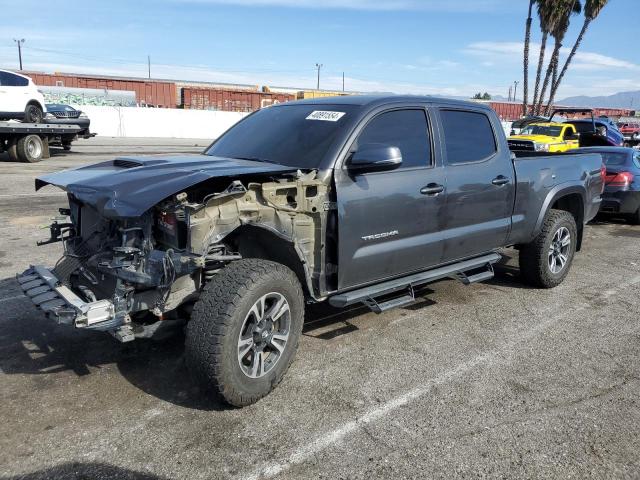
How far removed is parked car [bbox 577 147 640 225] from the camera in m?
10.1

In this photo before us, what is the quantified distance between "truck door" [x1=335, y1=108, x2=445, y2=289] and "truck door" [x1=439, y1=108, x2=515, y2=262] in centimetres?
18

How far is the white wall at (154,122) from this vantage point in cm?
3111

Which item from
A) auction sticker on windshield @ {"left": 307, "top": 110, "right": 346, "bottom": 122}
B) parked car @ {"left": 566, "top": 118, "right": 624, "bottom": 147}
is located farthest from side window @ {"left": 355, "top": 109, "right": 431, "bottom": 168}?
parked car @ {"left": 566, "top": 118, "right": 624, "bottom": 147}

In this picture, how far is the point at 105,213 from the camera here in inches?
131

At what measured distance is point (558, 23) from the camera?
1435 inches

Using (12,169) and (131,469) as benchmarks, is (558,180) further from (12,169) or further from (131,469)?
(12,169)

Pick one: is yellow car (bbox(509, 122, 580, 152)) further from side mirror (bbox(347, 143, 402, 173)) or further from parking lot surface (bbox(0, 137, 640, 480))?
side mirror (bbox(347, 143, 402, 173))

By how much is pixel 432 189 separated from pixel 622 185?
721cm

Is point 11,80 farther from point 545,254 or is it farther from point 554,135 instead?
point 554,135

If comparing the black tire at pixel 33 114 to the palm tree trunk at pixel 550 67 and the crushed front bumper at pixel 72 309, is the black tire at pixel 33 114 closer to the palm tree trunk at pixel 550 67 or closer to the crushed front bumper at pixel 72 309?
the crushed front bumper at pixel 72 309

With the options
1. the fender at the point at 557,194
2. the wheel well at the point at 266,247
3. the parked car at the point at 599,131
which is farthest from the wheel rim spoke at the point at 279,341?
the parked car at the point at 599,131

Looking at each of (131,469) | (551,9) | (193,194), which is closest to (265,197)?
(193,194)

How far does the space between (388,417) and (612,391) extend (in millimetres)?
1640

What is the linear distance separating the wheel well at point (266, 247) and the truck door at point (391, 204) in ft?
1.03
